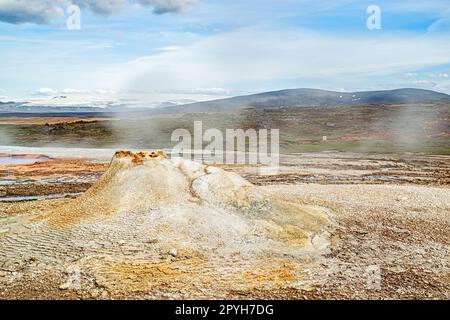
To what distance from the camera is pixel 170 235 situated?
1001cm

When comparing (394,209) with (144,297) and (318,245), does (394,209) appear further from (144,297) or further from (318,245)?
(144,297)

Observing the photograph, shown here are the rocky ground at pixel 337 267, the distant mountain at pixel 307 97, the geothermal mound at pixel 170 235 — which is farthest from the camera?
the distant mountain at pixel 307 97

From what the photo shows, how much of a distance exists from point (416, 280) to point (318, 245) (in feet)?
7.97

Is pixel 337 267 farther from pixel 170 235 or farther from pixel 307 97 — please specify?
pixel 307 97

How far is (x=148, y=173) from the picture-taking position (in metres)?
11.9

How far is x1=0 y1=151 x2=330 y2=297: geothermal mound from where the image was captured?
833 centimetres

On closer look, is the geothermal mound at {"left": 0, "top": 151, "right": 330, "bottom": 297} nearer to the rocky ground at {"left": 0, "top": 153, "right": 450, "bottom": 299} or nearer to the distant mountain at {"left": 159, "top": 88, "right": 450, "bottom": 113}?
the rocky ground at {"left": 0, "top": 153, "right": 450, "bottom": 299}

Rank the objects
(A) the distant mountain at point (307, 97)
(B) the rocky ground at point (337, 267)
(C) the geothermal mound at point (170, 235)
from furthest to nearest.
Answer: (A) the distant mountain at point (307, 97), (C) the geothermal mound at point (170, 235), (B) the rocky ground at point (337, 267)

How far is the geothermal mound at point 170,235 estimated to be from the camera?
8.33m

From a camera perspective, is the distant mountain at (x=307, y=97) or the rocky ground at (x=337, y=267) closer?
the rocky ground at (x=337, y=267)

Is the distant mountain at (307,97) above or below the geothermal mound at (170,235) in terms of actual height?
above

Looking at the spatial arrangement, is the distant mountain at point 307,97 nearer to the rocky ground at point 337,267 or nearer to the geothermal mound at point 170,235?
the rocky ground at point 337,267

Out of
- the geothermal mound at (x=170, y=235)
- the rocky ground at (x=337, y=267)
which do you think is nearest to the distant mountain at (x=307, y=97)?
the rocky ground at (x=337, y=267)

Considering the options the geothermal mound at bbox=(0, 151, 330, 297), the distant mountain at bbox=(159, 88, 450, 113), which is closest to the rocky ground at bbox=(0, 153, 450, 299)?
the geothermal mound at bbox=(0, 151, 330, 297)
